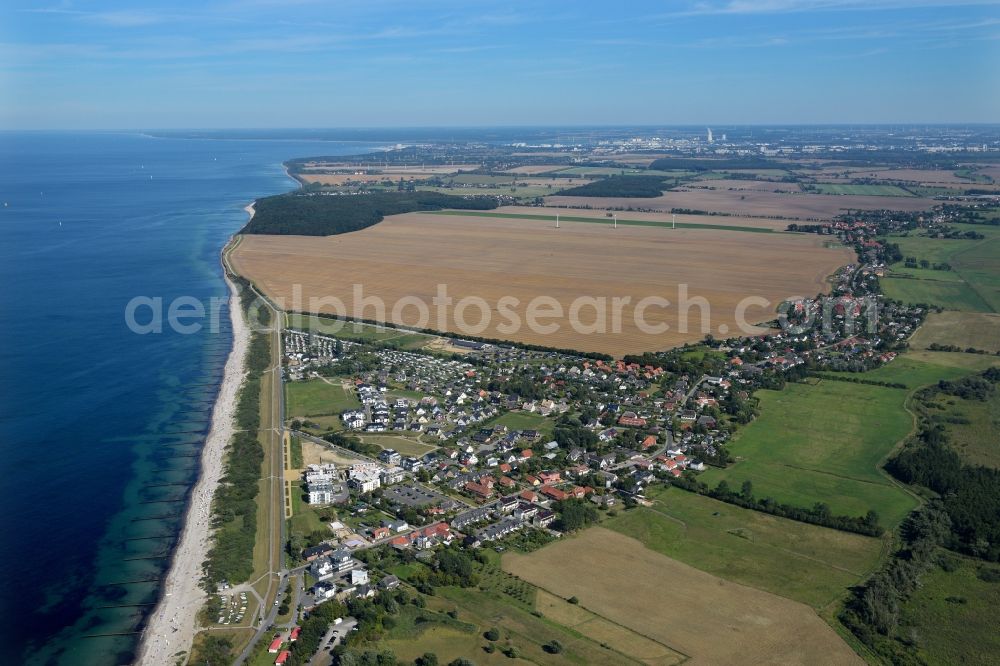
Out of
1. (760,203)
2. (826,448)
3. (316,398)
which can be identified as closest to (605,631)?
(826,448)

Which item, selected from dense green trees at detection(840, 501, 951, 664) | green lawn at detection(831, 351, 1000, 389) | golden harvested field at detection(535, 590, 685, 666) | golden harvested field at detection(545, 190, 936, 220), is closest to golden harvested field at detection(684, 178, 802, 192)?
golden harvested field at detection(545, 190, 936, 220)

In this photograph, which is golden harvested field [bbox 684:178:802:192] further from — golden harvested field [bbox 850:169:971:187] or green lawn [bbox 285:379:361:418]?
green lawn [bbox 285:379:361:418]

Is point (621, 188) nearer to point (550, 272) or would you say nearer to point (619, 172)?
point (619, 172)

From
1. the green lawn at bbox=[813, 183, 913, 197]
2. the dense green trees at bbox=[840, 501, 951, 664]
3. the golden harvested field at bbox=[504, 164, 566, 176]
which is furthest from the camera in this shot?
the golden harvested field at bbox=[504, 164, 566, 176]

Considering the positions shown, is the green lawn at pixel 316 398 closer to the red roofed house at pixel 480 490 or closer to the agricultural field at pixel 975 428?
the red roofed house at pixel 480 490

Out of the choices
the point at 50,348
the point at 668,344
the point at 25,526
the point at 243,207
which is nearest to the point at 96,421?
the point at 25,526

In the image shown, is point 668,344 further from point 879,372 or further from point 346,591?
point 346,591

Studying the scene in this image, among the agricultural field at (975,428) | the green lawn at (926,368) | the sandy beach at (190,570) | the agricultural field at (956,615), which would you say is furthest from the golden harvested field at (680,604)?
the green lawn at (926,368)
